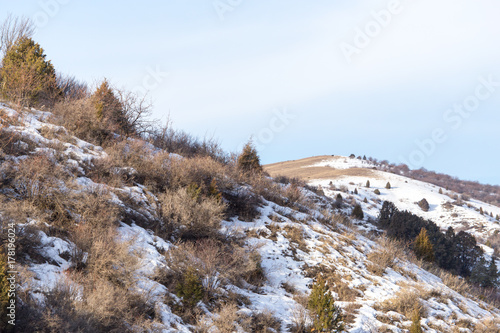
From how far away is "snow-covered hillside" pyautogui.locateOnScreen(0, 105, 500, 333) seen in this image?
522 centimetres

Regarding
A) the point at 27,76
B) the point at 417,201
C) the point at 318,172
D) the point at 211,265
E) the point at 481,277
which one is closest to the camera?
the point at 211,265

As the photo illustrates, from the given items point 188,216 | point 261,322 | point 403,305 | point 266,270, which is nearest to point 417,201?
point 403,305

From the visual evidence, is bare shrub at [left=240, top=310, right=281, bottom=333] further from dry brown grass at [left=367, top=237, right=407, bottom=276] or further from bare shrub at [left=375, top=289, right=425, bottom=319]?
dry brown grass at [left=367, top=237, right=407, bottom=276]

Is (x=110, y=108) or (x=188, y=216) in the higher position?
(x=110, y=108)

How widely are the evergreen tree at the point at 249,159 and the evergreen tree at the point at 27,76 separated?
8317 mm

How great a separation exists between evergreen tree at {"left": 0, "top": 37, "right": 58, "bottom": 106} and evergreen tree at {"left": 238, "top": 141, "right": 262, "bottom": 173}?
832 cm

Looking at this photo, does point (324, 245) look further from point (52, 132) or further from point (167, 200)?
point (52, 132)

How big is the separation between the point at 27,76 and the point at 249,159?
31.2 feet

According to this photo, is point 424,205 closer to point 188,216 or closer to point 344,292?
point 344,292

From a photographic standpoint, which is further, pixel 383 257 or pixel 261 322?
pixel 383 257

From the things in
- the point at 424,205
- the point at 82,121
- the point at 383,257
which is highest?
the point at 424,205

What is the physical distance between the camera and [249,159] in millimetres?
15844

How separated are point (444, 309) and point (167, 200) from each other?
7.59 meters

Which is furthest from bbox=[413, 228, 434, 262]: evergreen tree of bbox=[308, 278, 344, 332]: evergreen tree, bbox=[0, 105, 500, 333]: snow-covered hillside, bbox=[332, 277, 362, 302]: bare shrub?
bbox=[308, 278, 344, 332]: evergreen tree
